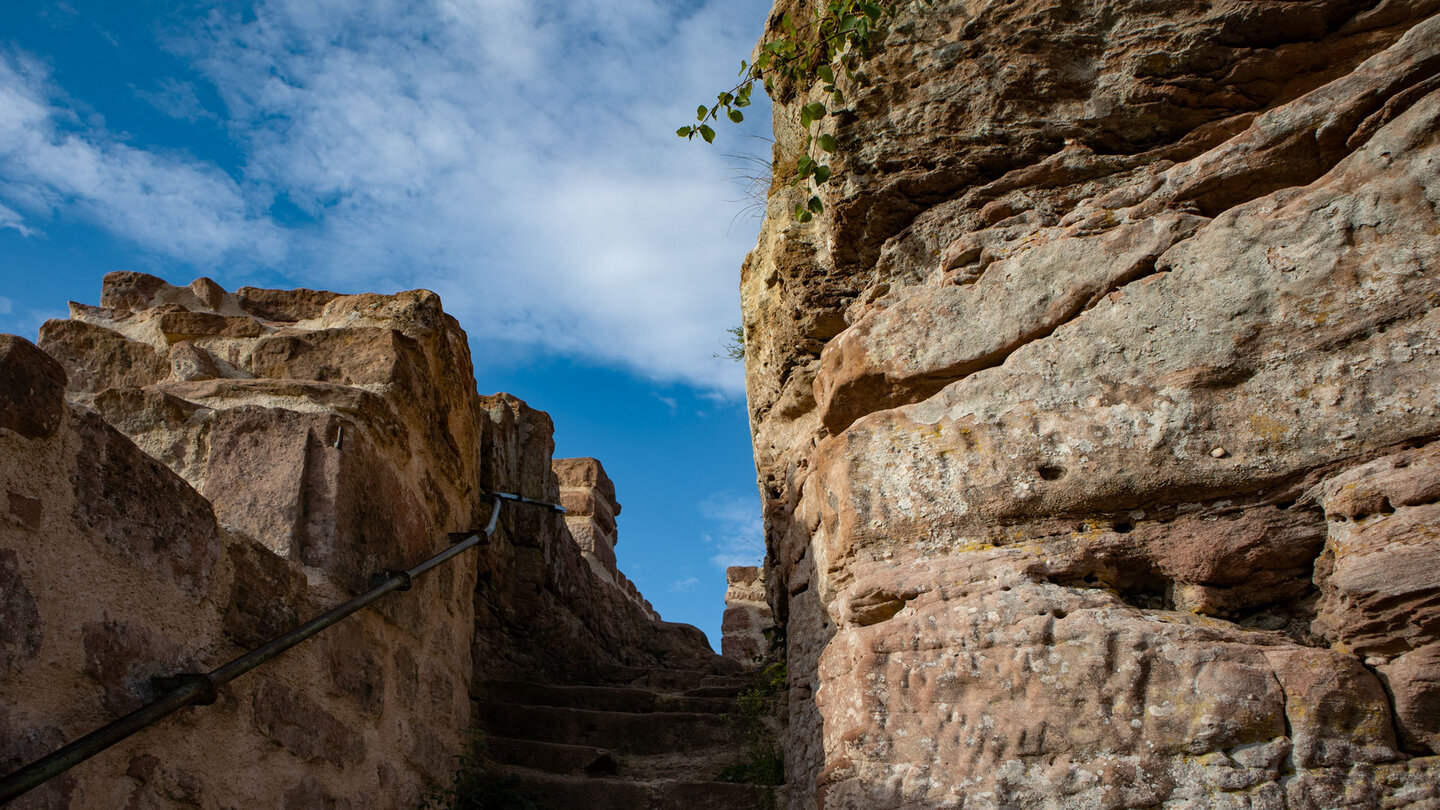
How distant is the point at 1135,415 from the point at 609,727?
2902 mm

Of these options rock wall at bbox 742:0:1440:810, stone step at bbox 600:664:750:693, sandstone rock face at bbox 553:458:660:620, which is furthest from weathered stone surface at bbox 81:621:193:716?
sandstone rock face at bbox 553:458:660:620

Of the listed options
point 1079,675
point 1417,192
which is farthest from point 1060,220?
point 1079,675

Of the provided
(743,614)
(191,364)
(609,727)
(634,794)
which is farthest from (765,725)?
(743,614)

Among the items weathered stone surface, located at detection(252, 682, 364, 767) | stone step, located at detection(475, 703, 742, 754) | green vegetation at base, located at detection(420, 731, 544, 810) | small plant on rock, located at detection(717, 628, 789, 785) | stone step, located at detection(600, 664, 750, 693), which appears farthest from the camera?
stone step, located at detection(600, 664, 750, 693)

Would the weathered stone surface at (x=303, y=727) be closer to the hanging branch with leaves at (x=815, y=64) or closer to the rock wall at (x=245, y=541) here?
the rock wall at (x=245, y=541)

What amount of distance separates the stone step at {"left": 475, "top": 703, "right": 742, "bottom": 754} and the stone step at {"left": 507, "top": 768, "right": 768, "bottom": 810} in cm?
53

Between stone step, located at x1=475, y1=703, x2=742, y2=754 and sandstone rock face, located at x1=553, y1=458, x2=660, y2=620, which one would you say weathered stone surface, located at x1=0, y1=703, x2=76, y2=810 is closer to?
stone step, located at x1=475, y1=703, x2=742, y2=754

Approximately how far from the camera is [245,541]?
2.39m

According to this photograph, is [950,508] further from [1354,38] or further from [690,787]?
[690,787]

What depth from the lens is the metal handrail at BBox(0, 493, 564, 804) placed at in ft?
5.14

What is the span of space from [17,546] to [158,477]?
41 cm

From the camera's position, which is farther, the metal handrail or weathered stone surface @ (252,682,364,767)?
weathered stone surface @ (252,682,364,767)

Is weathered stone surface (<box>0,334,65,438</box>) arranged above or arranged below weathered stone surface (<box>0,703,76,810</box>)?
above

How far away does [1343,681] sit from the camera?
181cm
